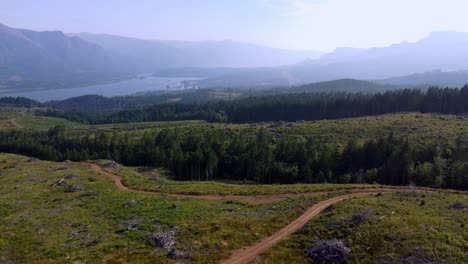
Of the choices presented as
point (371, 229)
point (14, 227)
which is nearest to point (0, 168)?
point (14, 227)

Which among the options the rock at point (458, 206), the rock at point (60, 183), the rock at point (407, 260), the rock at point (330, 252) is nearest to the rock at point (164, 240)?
the rock at point (330, 252)

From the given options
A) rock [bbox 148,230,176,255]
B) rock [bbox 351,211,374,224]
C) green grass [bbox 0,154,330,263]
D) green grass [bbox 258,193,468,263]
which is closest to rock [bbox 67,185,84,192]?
green grass [bbox 0,154,330,263]

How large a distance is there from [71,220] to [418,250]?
4005 cm

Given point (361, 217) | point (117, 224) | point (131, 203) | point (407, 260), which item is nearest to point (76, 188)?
point (131, 203)

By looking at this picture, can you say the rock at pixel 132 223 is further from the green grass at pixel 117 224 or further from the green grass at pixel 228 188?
the green grass at pixel 228 188

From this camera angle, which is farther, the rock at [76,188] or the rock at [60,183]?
the rock at [60,183]

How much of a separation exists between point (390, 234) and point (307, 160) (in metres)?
59.4

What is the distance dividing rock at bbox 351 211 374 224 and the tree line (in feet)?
139

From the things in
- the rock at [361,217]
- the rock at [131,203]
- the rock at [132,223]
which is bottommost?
the rock at [131,203]

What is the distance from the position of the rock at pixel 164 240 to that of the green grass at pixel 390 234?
937 centimetres

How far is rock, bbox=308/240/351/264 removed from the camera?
32125 millimetres

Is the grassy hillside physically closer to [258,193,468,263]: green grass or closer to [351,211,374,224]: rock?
[258,193,468,263]: green grass

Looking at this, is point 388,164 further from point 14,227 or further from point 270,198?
point 14,227

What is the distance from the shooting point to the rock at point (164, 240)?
35.1 meters
